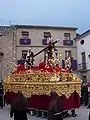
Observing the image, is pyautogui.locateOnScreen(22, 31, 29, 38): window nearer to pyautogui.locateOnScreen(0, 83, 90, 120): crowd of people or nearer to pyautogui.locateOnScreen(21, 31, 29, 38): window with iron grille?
pyautogui.locateOnScreen(21, 31, 29, 38): window with iron grille

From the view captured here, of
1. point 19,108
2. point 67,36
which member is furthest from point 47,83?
point 67,36

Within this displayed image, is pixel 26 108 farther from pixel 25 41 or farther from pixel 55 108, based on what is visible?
pixel 25 41

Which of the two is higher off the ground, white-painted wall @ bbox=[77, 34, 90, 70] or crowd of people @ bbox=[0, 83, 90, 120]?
white-painted wall @ bbox=[77, 34, 90, 70]

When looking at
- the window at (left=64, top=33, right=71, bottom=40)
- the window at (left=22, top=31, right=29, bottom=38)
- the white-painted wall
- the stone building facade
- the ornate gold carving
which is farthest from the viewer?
the window at (left=64, top=33, right=71, bottom=40)

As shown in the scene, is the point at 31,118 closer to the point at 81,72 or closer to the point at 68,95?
the point at 68,95

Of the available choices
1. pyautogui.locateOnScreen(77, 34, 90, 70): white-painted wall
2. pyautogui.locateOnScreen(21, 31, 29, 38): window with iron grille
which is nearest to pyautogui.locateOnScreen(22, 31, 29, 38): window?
pyautogui.locateOnScreen(21, 31, 29, 38): window with iron grille

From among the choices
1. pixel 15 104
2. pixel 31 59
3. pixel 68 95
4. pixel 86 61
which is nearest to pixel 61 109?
pixel 15 104

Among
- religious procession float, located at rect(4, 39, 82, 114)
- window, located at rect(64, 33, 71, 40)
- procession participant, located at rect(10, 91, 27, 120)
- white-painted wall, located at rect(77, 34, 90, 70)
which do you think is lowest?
procession participant, located at rect(10, 91, 27, 120)

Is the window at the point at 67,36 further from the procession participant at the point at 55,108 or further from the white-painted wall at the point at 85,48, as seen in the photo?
the procession participant at the point at 55,108

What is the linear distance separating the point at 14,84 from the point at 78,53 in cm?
2198

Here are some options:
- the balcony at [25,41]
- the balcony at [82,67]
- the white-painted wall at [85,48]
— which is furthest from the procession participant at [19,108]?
the balcony at [82,67]

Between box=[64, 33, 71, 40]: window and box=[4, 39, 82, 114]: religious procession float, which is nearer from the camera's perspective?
box=[4, 39, 82, 114]: religious procession float

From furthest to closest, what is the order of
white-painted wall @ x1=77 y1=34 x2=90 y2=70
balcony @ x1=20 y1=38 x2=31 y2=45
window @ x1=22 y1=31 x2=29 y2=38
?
1. window @ x1=22 y1=31 x2=29 y2=38
2. balcony @ x1=20 y1=38 x2=31 y2=45
3. white-painted wall @ x1=77 y1=34 x2=90 y2=70

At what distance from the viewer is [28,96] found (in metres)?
12.9
